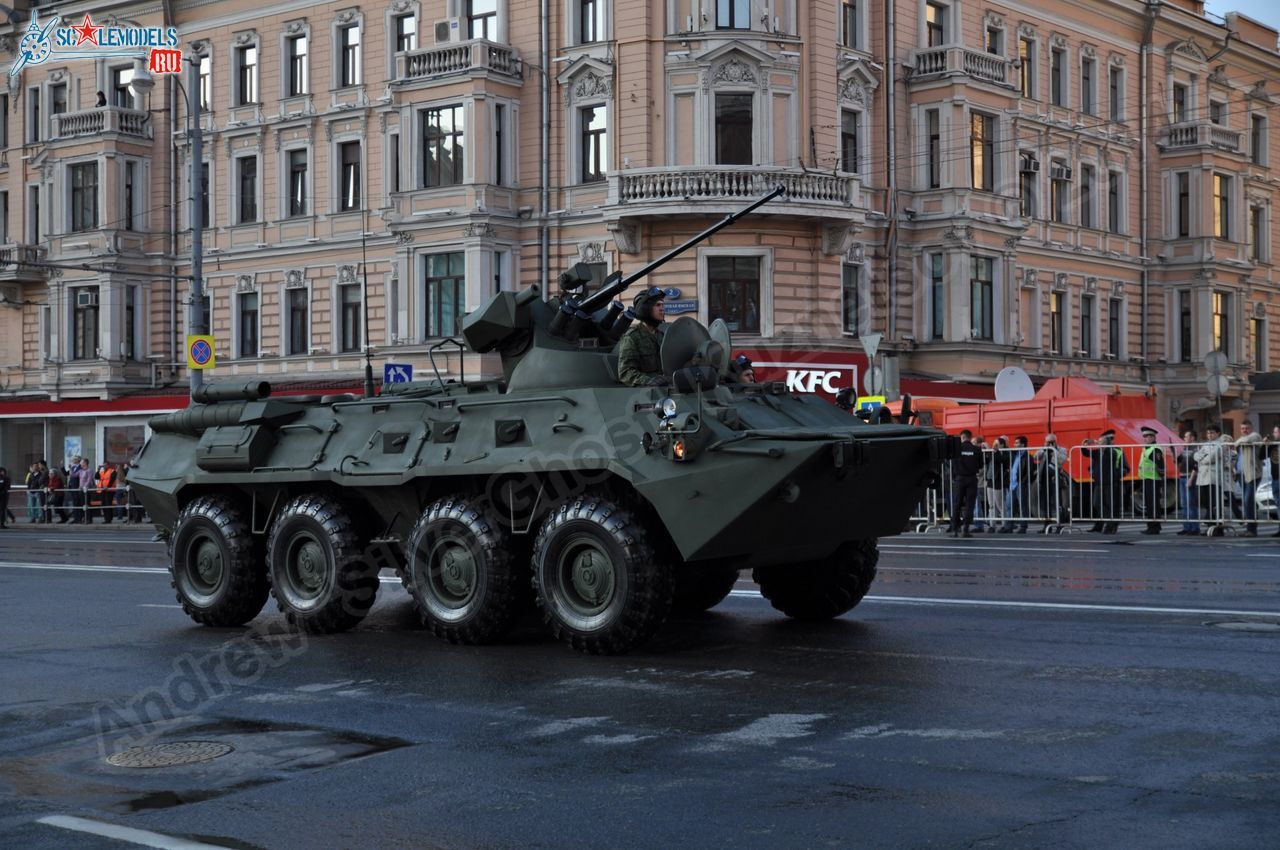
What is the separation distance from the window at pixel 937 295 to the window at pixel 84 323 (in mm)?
22912

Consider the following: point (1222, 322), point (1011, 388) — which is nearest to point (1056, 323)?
point (1222, 322)

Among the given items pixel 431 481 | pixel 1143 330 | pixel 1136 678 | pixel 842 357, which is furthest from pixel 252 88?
pixel 1136 678

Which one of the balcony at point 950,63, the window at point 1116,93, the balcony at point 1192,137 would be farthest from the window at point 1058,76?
the balcony at point 1192,137

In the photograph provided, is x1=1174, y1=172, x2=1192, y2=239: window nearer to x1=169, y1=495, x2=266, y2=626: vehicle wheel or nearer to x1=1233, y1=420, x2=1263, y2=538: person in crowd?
x1=1233, y1=420, x2=1263, y2=538: person in crowd

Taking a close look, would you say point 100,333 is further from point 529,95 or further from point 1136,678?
point 1136,678

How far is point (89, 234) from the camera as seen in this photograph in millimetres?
45656

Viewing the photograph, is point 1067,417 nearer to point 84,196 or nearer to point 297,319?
A: point 297,319

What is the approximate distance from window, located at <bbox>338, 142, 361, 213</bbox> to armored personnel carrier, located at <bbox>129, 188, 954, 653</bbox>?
95.2ft

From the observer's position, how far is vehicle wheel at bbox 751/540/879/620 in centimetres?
1180

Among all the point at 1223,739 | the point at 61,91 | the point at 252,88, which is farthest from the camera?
the point at 61,91

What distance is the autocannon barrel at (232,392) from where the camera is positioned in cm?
1277

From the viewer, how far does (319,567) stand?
12039 mm

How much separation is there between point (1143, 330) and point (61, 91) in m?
31.9

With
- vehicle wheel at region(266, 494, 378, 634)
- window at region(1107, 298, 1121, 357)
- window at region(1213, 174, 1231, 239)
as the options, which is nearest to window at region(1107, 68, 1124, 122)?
window at region(1213, 174, 1231, 239)
